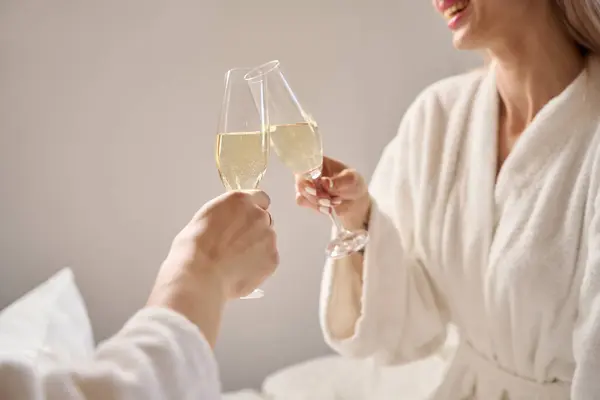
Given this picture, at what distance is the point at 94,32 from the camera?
1.50m

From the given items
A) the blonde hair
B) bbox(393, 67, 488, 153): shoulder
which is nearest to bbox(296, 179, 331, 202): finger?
bbox(393, 67, 488, 153): shoulder

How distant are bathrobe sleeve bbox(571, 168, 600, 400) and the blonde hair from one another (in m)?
0.29

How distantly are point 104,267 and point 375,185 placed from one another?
74 cm

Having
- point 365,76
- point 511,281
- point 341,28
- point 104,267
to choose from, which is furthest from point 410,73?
Result: point 104,267

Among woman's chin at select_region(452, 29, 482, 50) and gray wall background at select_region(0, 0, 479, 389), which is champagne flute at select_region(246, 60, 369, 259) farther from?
gray wall background at select_region(0, 0, 479, 389)

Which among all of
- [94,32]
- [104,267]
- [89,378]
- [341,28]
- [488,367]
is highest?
[94,32]

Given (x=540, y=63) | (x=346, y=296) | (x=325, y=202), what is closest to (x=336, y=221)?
(x=325, y=202)

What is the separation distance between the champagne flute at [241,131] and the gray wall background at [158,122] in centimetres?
68

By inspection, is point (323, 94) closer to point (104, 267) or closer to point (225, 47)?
point (225, 47)

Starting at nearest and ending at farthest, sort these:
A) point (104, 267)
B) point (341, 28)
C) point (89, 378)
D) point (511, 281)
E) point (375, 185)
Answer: point (89, 378)
point (511, 281)
point (375, 185)
point (104, 267)
point (341, 28)

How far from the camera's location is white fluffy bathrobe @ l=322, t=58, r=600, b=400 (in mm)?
1088

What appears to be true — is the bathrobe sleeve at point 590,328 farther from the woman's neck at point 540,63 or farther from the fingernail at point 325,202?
the fingernail at point 325,202

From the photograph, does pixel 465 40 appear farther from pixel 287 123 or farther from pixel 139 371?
pixel 139 371

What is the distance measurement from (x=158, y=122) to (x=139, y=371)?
106 centimetres
